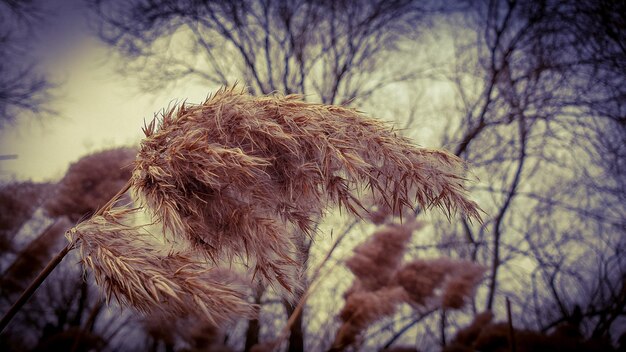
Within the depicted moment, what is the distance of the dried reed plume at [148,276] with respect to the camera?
3.34 feet

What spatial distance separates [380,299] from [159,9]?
534 cm

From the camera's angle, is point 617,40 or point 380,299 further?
point 617,40

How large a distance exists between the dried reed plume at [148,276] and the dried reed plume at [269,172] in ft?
0.35

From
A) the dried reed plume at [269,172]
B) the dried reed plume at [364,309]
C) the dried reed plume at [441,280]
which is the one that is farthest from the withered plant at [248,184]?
the dried reed plume at [441,280]

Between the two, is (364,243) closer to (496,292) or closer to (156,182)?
(156,182)

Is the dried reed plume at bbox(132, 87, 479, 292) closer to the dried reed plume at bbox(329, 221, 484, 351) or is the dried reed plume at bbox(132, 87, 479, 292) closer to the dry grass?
the dry grass

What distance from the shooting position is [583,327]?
4.89 metres

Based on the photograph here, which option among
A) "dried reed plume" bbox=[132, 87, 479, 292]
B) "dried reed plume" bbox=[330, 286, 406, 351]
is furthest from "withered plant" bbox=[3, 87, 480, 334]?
"dried reed plume" bbox=[330, 286, 406, 351]

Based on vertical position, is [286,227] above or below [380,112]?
below

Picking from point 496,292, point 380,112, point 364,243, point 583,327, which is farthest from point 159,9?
point 583,327

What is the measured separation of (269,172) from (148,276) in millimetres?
508

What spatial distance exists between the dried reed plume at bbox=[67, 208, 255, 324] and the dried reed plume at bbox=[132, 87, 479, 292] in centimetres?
11

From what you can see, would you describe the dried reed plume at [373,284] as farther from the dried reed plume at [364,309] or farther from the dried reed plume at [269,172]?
the dried reed plume at [269,172]

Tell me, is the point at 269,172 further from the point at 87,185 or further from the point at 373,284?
the point at 87,185
